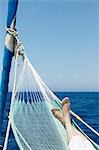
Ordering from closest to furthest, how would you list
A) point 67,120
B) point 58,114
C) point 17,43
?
point 67,120, point 58,114, point 17,43

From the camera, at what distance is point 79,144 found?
3.93m

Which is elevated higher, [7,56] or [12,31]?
[12,31]

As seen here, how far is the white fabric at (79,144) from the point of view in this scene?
154 inches

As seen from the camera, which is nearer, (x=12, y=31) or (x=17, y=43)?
(x=12, y=31)

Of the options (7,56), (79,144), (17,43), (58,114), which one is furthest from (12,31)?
(79,144)

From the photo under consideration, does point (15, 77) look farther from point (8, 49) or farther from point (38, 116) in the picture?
point (38, 116)

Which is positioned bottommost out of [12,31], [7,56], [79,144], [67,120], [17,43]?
[79,144]

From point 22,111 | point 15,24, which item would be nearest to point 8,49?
point 15,24

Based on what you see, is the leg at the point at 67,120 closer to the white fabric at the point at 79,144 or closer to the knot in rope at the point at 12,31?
the white fabric at the point at 79,144

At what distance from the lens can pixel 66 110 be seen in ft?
14.4

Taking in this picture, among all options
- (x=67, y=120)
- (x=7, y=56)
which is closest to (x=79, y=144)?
(x=67, y=120)

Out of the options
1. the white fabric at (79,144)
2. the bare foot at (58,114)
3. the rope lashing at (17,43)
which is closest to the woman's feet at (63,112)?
the bare foot at (58,114)

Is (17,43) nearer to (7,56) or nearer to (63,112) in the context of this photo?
(7,56)

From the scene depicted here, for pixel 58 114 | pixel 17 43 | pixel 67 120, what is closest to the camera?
pixel 67 120
